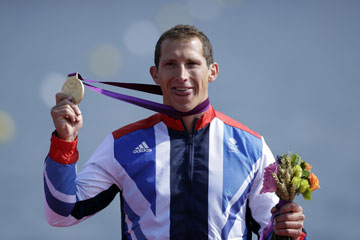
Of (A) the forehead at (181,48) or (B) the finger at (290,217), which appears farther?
(A) the forehead at (181,48)

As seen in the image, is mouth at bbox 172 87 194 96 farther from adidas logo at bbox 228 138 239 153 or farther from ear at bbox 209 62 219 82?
adidas logo at bbox 228 138 239 153

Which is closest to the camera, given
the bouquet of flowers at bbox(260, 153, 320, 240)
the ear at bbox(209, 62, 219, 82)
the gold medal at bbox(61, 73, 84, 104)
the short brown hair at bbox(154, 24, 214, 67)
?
the bouquet of flowers at bbox(260, 153, 320, 240)

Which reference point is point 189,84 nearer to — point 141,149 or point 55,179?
point 141,149

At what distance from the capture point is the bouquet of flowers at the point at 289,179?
4.86 metres

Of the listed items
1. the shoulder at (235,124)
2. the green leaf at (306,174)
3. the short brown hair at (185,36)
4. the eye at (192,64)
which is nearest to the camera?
the green leaf at (306,174)

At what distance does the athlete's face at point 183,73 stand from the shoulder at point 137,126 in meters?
0.30

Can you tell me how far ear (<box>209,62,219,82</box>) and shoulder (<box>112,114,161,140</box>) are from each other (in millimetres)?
818

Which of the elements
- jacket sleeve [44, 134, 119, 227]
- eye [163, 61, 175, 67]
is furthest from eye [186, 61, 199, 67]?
jacket sleeve [44, 134, 119, 227]

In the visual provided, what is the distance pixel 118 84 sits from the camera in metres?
6.08

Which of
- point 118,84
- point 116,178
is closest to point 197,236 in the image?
point 116,178

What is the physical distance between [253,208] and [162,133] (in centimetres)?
138

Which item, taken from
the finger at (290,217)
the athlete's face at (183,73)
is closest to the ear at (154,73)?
the athlete's face at (183,73)

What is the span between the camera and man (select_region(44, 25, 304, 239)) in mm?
5344

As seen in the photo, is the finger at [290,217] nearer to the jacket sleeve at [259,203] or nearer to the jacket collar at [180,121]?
the jacket sleeve at [259,203]
